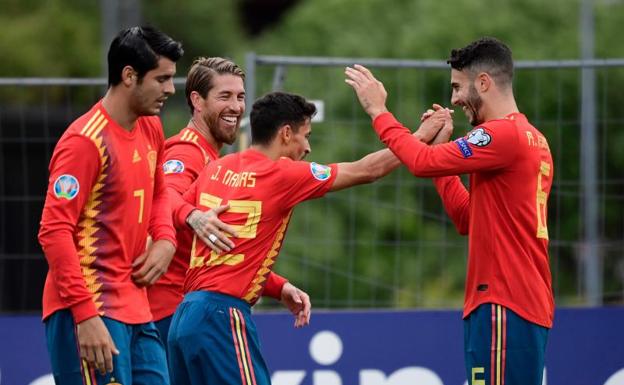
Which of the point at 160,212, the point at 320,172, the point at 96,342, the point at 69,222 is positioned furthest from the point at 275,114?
the point at 96,342

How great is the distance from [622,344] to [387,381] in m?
1.56

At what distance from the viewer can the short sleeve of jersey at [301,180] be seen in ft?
22.4

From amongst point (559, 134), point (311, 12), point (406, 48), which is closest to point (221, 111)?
point (559, 134)

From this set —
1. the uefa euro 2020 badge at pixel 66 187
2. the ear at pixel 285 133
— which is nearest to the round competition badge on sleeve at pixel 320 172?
the ear at pixel 285 133

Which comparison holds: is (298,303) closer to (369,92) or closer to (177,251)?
(177,251)

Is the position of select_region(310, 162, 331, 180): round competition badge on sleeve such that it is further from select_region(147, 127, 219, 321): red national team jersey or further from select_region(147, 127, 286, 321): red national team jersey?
select_region(147, 127, 219, 321): red national team jersey

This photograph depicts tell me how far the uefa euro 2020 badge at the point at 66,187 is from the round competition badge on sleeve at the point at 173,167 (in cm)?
154

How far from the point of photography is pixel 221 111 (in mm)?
7797

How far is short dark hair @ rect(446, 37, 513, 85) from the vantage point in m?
6.87

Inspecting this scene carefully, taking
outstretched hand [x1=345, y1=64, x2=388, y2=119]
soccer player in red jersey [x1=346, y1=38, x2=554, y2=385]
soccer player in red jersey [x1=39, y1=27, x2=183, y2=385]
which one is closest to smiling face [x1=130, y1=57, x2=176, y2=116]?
soccer player in red jersey [x1=39, y1=27, x2=183, y2=385]

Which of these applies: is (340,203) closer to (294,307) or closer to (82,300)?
(294,307)

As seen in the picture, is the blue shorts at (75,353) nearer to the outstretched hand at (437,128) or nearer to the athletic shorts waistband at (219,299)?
the athletic shorts waistband at (219,299)

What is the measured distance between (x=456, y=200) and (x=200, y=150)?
57.6 inches

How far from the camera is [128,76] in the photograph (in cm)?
635
